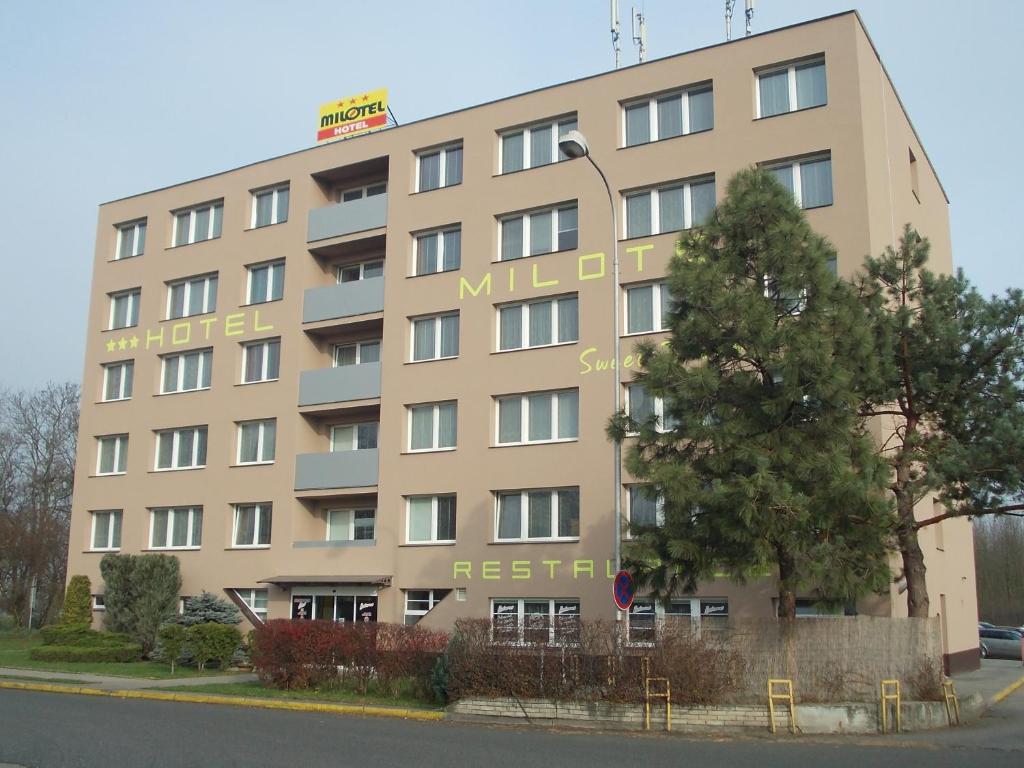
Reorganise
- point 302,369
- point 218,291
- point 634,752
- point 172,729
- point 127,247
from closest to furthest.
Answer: point 634,752, point 172,729, point 302,369, point 218,291, point 127,247

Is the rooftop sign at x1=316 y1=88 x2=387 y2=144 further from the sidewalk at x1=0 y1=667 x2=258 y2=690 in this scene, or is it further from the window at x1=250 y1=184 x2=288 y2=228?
the sidewalk at x1=0 y1=667 x2=258 y2=690

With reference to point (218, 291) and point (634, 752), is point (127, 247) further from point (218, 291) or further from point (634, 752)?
point (634, 752)

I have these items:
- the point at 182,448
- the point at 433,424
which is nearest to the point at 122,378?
the point at 182,448

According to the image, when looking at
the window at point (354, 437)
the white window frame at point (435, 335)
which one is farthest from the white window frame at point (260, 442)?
the white window frame at point (435, 335)

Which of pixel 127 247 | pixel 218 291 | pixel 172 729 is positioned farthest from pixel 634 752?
pixel 127 247

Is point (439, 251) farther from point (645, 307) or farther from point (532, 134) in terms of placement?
point (645, 307)

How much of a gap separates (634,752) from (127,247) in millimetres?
32741

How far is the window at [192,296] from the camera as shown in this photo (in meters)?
36.4

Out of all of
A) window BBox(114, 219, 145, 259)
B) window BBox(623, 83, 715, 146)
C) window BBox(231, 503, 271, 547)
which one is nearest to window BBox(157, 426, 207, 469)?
window BBox(231, 503, 271, 547)

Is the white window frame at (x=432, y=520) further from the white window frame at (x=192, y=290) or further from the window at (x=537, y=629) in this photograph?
the white window frame at (x=192, y=290)

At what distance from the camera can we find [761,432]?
16828 millimetres

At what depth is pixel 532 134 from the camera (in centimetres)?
3069

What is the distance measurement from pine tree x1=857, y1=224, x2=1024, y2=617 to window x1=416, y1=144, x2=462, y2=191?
50.8ft

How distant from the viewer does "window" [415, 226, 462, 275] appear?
31172 millimetres
